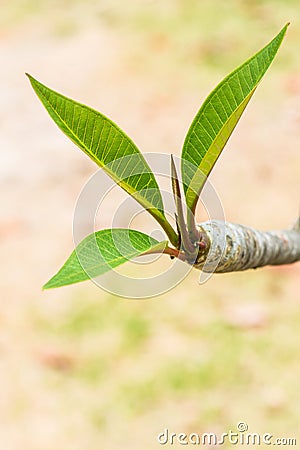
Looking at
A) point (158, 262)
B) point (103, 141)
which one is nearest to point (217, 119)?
point (103, 141)

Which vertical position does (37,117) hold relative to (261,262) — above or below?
above

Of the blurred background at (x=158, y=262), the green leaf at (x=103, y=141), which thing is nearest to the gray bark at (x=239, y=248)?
the green leaf at (x=103, y=141)

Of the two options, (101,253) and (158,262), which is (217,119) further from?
(158,262)

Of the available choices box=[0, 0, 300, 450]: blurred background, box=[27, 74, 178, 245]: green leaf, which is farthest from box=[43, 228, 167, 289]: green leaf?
box=[0, 0, 300, 450]: blurred background

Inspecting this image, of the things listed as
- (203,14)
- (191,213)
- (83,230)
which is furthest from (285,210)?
(191,213)

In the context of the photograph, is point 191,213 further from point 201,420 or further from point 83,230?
point 83,230

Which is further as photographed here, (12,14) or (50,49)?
(12,14)
